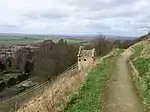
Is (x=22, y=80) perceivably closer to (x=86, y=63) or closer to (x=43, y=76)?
(x=43, y=76)

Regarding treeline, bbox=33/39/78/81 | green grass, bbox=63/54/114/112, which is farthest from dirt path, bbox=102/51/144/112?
treeline, bbox=33/39/78/81

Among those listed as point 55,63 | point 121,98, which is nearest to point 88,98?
point 121,98

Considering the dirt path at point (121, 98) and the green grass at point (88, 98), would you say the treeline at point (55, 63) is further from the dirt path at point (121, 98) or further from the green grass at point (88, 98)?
the dirt path at point (121, 98)

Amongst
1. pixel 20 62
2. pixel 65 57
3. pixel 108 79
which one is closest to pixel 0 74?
pixel 20 62

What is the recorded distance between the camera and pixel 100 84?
684 inches

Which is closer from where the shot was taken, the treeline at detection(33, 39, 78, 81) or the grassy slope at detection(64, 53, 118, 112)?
the grassy slope at detection(64, 53, 118, 112)

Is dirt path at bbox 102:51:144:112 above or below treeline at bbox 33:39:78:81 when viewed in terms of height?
above

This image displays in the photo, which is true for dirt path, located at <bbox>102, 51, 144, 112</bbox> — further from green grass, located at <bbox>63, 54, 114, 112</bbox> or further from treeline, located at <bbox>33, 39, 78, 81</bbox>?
treeline, located at <bbox>33, 39, 78, 81</bbox>

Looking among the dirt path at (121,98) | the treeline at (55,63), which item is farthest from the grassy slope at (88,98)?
the treeline at (55,63)

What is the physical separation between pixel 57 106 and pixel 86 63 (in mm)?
23542

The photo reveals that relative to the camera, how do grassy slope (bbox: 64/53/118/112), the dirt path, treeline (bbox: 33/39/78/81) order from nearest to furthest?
the dirt path
grassy slope (bbox: 64/53/118/112)
treeline (bbox: 33/39/78/81)

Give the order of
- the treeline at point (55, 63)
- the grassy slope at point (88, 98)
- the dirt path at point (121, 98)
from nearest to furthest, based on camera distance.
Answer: the dirt path at point (121, 98) → the grassy slope at point (88, 98) → the treeline at point (55, 63)

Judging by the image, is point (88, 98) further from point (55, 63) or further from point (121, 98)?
point (55, 63)

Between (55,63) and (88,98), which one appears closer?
(88,98)
